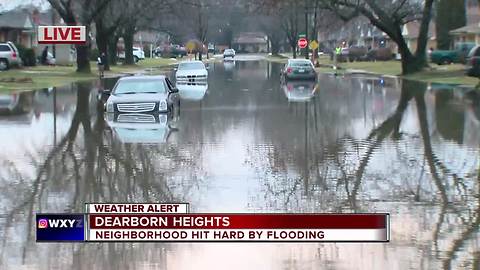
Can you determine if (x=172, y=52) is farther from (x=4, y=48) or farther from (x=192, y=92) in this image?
(x=192, y=92)

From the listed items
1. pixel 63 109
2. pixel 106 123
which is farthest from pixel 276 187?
pixel 63 109

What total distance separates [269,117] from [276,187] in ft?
39.4

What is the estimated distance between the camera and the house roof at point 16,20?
75750 mm

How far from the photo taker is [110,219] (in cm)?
807

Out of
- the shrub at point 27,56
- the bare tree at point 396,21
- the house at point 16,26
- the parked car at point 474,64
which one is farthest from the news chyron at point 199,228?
the house at point 16,26

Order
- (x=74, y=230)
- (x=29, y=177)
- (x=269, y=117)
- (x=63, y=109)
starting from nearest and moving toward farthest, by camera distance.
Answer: (x=74, y=230)
(x=29, y=177)
(x=269, y=117)
(x=63, y=109)

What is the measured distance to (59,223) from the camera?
27.2 feet

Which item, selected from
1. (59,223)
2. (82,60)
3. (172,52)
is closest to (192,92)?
(82,60)

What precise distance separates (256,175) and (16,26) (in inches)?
2580

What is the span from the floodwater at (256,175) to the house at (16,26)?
164ft

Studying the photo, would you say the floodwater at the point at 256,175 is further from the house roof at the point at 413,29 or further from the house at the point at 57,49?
the house roof at the point at 413,29

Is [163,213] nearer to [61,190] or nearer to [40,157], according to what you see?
[61,190]

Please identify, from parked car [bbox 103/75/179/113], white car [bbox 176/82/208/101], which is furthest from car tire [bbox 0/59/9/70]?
parked car [bbox 103/75/179/113]

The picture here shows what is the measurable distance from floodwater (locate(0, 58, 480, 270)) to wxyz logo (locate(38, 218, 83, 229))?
1.08 ft
